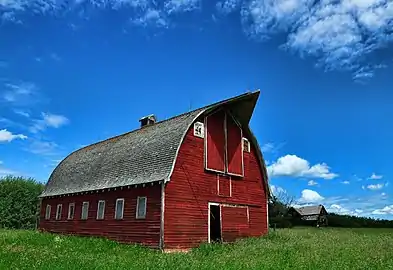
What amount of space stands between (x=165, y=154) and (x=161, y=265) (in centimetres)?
910

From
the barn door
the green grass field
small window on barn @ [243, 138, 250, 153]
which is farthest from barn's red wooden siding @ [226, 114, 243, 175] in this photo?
the green grass field

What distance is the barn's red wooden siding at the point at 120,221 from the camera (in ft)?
68.3

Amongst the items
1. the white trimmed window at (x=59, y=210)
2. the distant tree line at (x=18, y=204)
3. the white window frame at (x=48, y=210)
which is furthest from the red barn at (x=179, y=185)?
the distant tree line at (x=18, y=204)

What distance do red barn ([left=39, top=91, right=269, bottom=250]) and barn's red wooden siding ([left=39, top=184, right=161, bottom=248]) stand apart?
0.05m

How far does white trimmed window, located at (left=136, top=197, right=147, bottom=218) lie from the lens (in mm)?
21625

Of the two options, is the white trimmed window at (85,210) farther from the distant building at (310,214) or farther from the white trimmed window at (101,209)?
the distant building at (310,214)

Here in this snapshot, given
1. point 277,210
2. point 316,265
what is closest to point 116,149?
point 316,265

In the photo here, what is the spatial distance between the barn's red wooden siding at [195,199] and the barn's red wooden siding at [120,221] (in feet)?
2.61

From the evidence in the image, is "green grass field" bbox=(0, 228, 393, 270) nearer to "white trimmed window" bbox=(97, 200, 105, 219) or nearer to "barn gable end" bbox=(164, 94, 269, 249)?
"barn gable end" bbox=(164, 94, 269, 249)

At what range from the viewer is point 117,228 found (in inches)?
920

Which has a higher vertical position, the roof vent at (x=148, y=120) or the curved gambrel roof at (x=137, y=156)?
the roof vent at (x=148, y=120)

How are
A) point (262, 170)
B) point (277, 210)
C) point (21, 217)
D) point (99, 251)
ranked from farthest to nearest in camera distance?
point (277, 210), point (21, 217), point (262, 170), point (99, 251)

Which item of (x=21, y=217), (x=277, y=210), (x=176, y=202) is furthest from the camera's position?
(x=277, y=210)

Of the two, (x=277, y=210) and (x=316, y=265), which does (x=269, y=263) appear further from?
(x=277, y=210)
